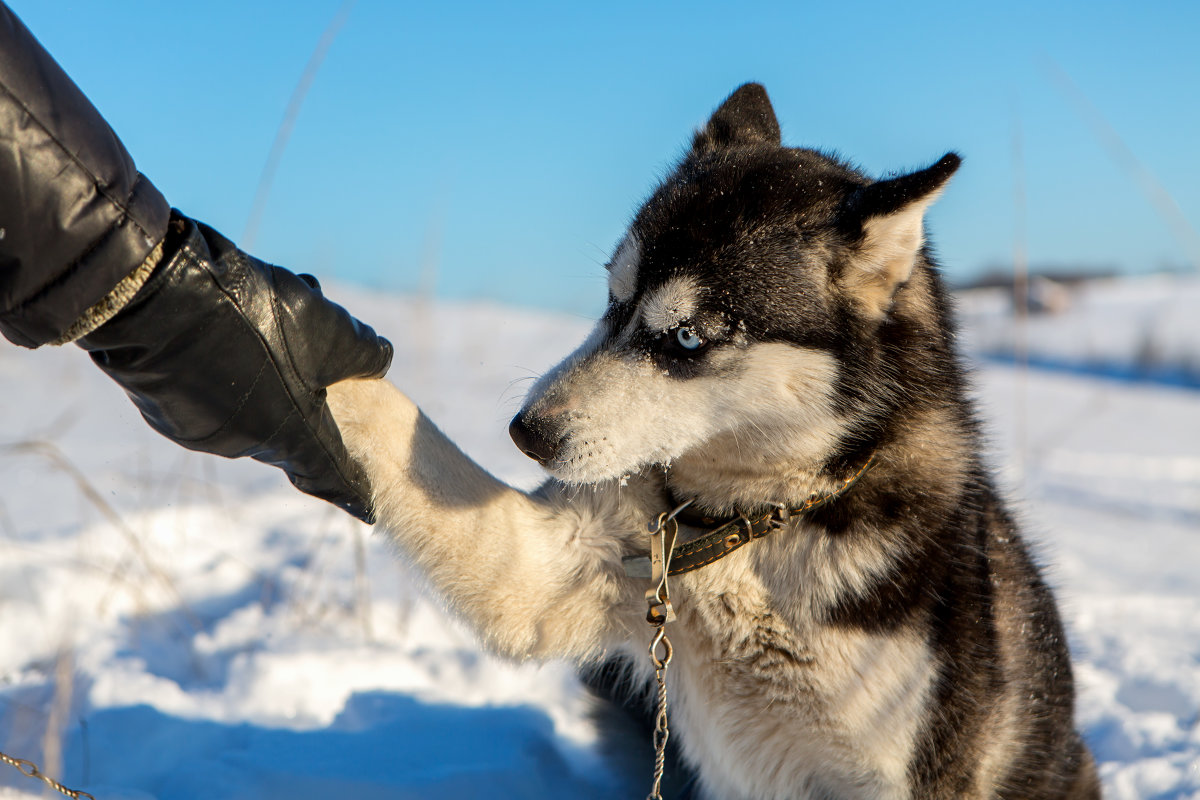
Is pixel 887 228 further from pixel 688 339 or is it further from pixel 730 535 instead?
pixel 730 535

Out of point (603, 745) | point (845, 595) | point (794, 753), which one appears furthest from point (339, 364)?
point (603, 745)

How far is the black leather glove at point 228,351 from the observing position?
1379 millimetres

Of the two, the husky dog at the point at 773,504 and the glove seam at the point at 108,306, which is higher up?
the glove seam at the point at 108,306

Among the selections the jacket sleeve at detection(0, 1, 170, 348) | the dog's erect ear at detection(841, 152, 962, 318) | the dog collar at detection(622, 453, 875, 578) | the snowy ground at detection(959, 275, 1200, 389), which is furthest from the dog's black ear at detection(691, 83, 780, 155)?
the snowy ground at detection(959, 275, 1200, 389)

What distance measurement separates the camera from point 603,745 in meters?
2.51

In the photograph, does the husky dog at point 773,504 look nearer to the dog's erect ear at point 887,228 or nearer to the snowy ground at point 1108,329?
the dog's erect ear at point 887,228

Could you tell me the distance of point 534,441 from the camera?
1.75m

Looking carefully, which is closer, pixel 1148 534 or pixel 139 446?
pixel 139 446

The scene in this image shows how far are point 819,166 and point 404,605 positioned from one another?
235 cm

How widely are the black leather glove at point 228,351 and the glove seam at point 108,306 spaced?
14 millimetres

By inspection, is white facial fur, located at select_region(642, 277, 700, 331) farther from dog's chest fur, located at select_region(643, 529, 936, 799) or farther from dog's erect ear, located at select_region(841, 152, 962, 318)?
dog's chest fur, located at select_region(643, 529, 936, 799)

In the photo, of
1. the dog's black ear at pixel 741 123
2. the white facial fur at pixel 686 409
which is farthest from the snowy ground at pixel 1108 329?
the white facial fur at pixel 686 409

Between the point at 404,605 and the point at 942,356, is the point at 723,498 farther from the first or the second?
the point at 404,605

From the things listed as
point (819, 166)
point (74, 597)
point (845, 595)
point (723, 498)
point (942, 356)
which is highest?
point (819, 166)
